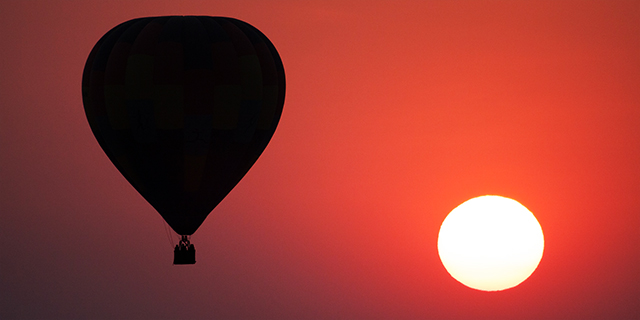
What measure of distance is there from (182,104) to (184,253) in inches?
134

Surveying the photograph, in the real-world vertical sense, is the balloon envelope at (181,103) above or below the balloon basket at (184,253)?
above

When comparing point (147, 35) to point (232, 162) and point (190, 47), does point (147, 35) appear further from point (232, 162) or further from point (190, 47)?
point (232, 162)

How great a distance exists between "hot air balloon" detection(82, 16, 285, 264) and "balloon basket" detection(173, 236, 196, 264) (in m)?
0.02

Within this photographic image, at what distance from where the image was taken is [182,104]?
2673cm

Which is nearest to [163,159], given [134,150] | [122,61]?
[134,150]

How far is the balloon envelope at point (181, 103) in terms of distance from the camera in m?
26.7

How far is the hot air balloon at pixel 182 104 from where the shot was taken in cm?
2673

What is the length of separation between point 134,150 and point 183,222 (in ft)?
6.62

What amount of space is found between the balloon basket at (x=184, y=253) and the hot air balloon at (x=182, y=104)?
0.02 meters

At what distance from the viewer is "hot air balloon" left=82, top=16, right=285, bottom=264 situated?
26734 millimetres

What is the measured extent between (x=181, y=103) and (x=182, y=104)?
0.11 ft

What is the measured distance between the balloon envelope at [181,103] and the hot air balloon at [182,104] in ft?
0.07

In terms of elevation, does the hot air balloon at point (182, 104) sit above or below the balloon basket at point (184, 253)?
above

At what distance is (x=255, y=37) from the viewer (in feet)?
91.0
